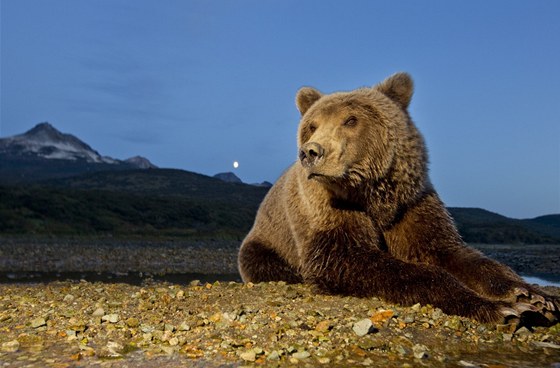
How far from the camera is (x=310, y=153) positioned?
199 inches

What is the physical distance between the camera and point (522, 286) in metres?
4.94

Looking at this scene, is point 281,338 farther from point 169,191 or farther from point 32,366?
point 169,191

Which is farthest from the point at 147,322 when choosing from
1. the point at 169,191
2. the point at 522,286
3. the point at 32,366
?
the point at 169,191

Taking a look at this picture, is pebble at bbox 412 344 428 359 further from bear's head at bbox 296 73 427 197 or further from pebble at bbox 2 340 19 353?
pebble at bbox 2 340 19 353

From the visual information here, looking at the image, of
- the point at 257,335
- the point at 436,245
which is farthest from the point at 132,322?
the point at 436,245

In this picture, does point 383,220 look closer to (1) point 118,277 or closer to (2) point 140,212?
(1) point 118,277

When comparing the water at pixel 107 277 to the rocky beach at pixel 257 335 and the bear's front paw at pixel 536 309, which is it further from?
the bear's front paw at pixel 536 309

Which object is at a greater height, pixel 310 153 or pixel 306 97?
pixel 306 97

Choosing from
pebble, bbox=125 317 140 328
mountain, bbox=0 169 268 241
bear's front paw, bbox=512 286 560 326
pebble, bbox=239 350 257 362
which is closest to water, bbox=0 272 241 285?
pebble, bbox=125 317 140 328

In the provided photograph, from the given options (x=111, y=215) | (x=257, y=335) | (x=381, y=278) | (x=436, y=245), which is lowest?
(x=257, y=335)

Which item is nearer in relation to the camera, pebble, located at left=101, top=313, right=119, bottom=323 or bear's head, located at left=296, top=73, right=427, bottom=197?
pebble, located at left=101, top=313, right=119, bottom=323

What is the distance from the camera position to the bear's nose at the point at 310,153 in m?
5.01

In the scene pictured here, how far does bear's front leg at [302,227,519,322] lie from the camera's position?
476 cm

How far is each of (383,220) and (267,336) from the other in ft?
6.63
